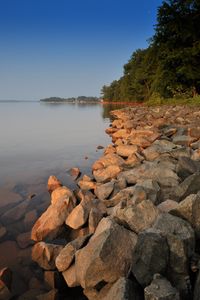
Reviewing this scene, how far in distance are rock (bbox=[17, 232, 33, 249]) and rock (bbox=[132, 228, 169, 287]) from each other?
248 cm

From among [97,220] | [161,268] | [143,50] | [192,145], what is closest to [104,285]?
[161,268]

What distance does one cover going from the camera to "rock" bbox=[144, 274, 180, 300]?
8.04 feet

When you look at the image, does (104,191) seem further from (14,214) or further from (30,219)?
(14,214)

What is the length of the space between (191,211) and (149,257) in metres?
1.00

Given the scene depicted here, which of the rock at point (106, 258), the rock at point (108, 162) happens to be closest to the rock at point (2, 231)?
the rock at point (106, 258)

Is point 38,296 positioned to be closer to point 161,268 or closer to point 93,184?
point 161,268

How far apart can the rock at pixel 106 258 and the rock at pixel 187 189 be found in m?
1.54

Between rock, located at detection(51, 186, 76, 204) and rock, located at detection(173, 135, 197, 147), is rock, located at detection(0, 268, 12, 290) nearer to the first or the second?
rock, located at detection(51, 186, 76, 204)

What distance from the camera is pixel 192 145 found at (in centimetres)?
888

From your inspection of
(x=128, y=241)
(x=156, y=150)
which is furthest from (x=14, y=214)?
(x=156, y=150)

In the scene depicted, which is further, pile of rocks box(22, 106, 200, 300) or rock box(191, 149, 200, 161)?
rock box(191, 149, 200, 161)

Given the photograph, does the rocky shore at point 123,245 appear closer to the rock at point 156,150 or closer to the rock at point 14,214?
the rock at point 14,214

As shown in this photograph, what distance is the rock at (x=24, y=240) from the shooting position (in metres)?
4.95

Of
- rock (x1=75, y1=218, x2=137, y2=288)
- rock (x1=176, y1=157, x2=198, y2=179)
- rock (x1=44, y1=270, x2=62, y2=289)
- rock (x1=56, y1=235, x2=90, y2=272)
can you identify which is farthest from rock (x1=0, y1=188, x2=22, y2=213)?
rock (x1=176, y1=157, x2=198, y2=179)
